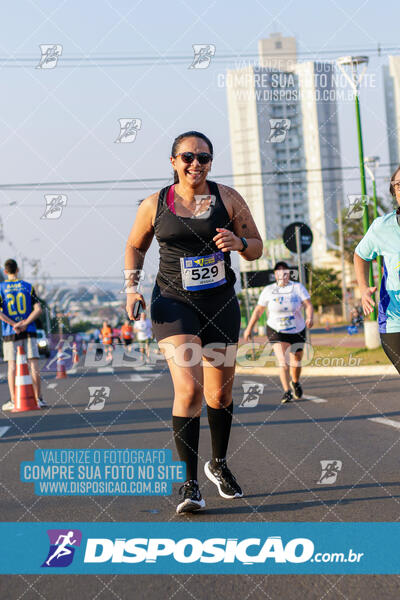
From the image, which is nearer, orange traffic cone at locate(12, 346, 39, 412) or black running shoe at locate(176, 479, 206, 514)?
black running shoe at locate(176, 479, 206, 514)

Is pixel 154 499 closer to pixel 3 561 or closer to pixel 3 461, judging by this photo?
pixel 3 561

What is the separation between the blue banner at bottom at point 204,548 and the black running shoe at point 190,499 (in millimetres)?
247

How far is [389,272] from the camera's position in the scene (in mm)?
4973

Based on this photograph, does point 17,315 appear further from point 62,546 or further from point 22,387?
point 62,546

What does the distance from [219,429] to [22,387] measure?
657cm

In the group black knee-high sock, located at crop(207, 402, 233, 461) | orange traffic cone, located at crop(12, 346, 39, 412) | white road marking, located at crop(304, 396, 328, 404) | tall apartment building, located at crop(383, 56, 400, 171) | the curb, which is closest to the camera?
black knee-high sock, located at crop(207, 402, 233, 461)

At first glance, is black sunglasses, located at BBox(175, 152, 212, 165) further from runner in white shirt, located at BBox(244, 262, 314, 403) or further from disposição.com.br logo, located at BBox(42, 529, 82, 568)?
runner in white shirt, located at BBox(244, 262, 314, 403)

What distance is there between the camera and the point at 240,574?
3.58m

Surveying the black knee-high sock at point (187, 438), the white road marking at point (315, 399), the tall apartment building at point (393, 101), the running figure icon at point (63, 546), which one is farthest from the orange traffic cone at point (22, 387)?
the tall apartment building at point (393, 101)

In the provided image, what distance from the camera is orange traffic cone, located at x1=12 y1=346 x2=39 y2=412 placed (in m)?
11.2

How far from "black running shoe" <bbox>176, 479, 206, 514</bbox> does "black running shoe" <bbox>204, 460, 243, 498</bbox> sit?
33 centimetres

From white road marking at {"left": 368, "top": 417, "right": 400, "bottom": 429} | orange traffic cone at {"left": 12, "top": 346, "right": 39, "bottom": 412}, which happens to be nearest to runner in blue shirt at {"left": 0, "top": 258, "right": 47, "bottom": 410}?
orange traffic cone at {"left": 12, "top": 346, "right": 39, "bottom": 412}

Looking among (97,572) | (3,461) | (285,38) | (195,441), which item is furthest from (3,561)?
(285,38)

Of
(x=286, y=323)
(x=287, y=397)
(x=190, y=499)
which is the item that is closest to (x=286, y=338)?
(x=286, y=323)
